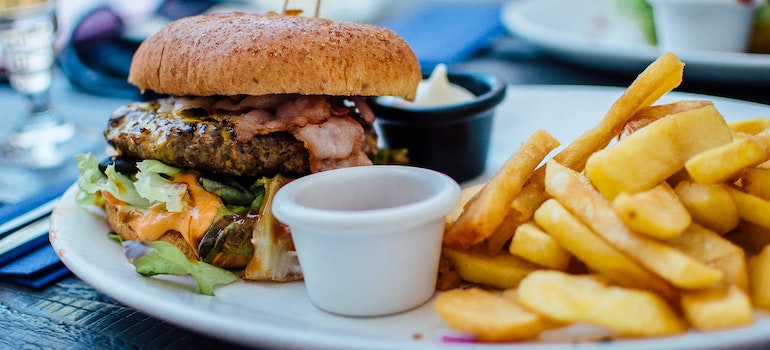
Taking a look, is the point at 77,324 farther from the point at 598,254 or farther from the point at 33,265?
the point at 598,254

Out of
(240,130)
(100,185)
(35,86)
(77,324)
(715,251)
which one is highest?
(715,251)

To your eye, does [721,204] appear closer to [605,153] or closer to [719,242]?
[719,242]

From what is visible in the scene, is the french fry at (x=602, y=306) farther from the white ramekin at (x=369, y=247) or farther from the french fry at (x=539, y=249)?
the white ramekin at (x=369, y=247)

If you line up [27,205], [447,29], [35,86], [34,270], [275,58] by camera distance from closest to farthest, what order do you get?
[275,58], [34,270], [27,205], [35,86], [447,29]

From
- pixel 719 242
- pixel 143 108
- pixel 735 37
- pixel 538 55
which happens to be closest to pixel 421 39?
pixel 538 55

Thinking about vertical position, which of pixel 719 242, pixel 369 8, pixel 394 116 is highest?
pixel 719 242

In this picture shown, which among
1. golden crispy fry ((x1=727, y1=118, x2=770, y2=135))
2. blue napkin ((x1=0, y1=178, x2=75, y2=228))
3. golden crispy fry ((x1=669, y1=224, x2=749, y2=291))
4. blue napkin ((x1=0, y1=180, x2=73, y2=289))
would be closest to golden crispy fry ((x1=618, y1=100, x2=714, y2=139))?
golden crispy fry ((x1=727, y1=118, x2=770, y2=135))

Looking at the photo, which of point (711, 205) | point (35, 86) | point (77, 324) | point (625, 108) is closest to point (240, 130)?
point (77, 324)
